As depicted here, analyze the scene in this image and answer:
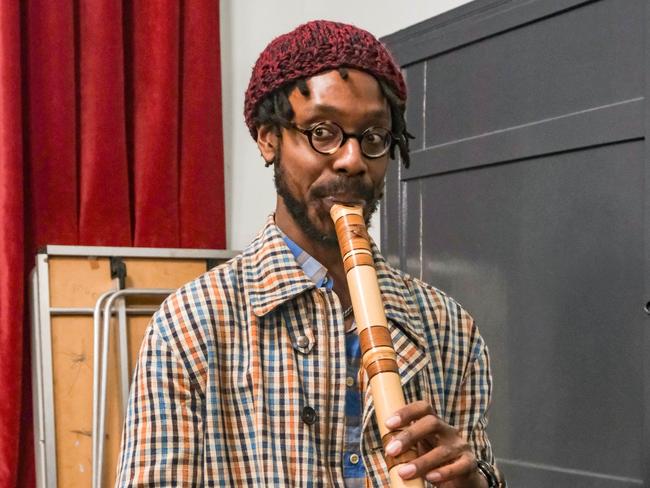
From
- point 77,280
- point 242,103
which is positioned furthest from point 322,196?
point 242,103

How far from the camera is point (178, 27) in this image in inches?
94.5

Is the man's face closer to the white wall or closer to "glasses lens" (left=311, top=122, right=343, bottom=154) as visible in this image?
"glasses lens" (left=311, top=122, right=343, bottom=154)

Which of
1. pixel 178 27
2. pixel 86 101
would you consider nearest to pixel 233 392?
pixel 86 101

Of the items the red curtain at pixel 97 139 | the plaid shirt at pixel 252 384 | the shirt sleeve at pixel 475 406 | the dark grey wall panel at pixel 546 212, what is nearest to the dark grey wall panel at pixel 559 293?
the dark grey wall panel at pixel 546 212

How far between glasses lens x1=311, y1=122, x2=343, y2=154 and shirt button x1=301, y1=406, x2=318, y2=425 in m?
0.30

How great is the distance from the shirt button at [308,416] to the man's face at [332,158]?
0.21 meters

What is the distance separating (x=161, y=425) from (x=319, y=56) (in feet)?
1.52

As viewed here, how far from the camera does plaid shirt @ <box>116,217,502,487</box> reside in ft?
3.17

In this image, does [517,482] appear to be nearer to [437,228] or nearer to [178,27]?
[437,228]

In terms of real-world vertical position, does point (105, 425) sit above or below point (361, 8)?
below

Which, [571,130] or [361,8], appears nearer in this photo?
[571,130]

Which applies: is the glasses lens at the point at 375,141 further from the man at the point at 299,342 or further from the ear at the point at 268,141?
the ear at the point at 268,141

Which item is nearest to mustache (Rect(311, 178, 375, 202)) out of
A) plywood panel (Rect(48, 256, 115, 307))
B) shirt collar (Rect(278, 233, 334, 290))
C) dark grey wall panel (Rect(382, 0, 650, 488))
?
shirt collar (Rect(278, 233, 334, 290))

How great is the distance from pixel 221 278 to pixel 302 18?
152cm
